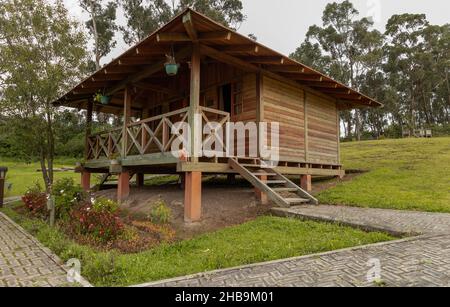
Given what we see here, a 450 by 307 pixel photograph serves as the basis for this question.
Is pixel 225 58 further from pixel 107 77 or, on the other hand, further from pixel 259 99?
pixel 107 77

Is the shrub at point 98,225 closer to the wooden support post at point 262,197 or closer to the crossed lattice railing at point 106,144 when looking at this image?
the wooden support post at point 262,197

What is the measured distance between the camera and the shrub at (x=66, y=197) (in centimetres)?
835

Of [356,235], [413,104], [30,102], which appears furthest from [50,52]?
[413,104]

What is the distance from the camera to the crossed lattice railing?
426 inches

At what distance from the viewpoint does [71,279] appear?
3.91m

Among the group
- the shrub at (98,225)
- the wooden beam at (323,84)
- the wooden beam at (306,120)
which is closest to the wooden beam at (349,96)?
the wooden beam at (323,84)

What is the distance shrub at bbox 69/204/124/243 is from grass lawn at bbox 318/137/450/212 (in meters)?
6.10

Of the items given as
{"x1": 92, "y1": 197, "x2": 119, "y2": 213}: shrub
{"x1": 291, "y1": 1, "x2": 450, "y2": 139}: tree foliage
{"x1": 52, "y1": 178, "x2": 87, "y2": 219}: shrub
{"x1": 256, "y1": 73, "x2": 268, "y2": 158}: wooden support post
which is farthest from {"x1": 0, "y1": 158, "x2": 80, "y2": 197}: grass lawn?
{"x1": 291, "y1": 1, "x2": 450, "y2": 139}: tree foliage

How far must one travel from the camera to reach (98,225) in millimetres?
6199

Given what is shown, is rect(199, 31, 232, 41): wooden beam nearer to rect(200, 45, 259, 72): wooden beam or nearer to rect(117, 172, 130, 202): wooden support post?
rect(200, 45, 259, 72): wooden beam

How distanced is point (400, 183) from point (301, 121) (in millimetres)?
4173

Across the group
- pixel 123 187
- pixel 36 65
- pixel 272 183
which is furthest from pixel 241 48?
pixel 36 65
